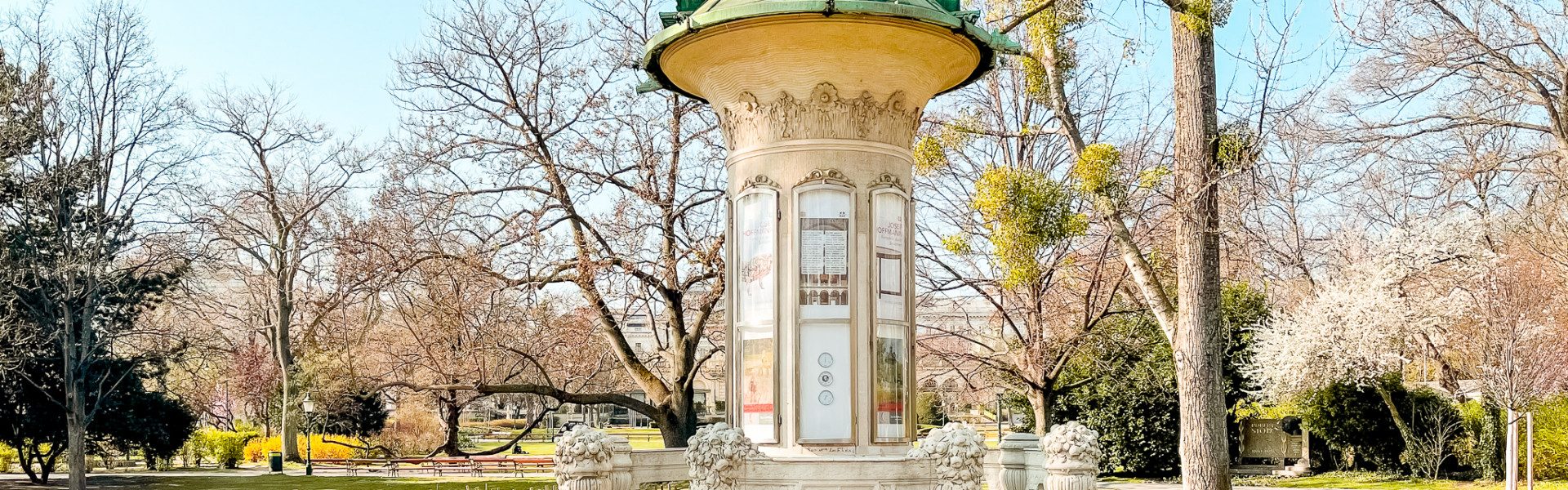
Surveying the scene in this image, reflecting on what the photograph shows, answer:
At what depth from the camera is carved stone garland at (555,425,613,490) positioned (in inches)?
413

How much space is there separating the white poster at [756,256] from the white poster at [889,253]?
914 mm

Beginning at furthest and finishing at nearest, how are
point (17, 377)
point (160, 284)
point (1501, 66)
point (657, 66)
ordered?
point (160, 284) < point (17, 377) < point (1501, 66) < point (657, 66)

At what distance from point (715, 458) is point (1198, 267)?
6009 millimetres

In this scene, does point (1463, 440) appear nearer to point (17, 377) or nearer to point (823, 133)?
point (823, 133)

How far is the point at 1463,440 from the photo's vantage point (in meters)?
25.9

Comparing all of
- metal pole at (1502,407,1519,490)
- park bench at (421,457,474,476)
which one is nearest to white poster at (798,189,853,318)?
metal pole at (1502,407,1519,490)

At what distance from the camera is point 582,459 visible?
10.5 meters

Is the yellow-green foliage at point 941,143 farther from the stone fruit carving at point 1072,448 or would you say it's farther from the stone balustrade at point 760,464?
the stone fruit carving at point 1072,448

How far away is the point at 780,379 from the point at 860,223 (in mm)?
1532

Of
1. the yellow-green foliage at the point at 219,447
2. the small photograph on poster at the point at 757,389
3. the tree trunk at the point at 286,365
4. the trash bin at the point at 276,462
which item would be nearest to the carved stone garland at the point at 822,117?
the small photograph on poster at the point at 757,389

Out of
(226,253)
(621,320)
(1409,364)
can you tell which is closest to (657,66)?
(621,320)

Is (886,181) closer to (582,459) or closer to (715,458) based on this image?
(715,458)

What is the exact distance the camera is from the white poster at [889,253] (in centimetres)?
1143

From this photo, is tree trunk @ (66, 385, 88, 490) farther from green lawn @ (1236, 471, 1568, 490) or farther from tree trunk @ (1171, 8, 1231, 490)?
green lawn @ (1236, 471, 1568, 490)
